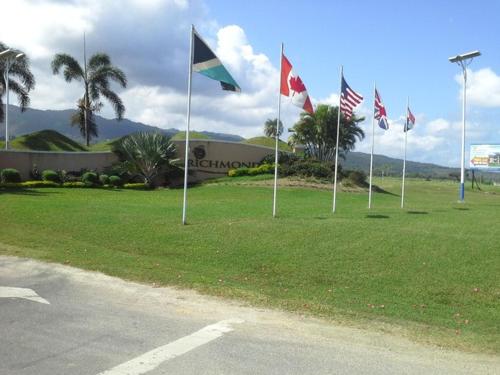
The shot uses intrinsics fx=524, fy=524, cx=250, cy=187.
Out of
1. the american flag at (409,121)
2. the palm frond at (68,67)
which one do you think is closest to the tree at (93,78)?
the palm frond at (68,67)

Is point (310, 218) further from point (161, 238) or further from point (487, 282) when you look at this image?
point (487, 282)

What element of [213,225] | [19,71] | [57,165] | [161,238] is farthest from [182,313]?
[19,71]

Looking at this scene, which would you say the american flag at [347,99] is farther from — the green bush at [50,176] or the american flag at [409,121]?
the green bush at [50,176]

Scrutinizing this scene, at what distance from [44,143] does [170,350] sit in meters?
32.4

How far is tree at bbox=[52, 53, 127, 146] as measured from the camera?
38438mm

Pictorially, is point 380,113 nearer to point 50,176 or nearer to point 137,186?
point 137,186

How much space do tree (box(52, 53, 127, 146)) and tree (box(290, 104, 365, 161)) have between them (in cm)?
1727

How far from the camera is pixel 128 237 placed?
12.8 meters

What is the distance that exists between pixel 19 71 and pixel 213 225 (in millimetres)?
28463

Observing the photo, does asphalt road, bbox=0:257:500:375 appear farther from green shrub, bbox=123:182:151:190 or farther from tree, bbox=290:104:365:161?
tree, bbox=290:104:365:161

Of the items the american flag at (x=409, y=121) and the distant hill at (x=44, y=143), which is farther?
the distant hill at (x=44, y=143)

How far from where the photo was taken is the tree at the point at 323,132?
48.8m

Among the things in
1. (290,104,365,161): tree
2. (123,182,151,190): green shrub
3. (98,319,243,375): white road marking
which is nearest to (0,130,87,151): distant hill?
(123,182,151,190): green shrub

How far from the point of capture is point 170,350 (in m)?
5.14
